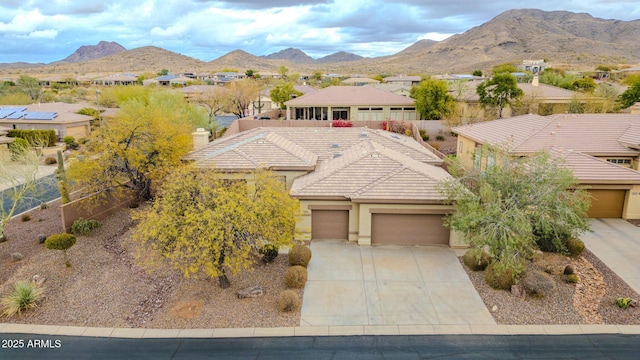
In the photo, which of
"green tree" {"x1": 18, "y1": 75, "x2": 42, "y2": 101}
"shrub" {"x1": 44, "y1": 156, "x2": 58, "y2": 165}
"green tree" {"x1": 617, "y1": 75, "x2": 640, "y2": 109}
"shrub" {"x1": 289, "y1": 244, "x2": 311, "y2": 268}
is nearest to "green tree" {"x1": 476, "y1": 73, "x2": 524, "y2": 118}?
"green tree" {"x1": 617, "y1": 75, "x2": 640, "y2": 109}

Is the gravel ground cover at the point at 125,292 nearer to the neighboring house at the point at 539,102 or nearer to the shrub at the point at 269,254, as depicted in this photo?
the shrub at the point at 269,254

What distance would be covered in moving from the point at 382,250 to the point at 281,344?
7.67 meters

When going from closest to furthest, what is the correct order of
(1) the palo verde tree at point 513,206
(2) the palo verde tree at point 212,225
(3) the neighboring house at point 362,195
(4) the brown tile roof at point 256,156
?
(2) the palo verde tree at point 212,225 → (1) the palo verde tree at point 513,206 → (3) the neighboring house at point 362,195 → (4) the brown tile roof at point 256,156

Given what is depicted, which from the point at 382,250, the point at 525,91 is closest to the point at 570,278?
the point at 382,250

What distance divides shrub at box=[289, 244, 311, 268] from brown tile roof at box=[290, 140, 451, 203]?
9.66ft

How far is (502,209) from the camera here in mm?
15398

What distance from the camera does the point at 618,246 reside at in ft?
63.4

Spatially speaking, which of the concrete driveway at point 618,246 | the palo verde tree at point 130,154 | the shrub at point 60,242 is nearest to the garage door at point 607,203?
the concrete driveway at point 618,246

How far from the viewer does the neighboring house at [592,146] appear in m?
22.3

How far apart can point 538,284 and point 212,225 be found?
11396 millimetres

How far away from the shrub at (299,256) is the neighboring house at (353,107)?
117 ft

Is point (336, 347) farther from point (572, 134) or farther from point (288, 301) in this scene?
point (572, 134)

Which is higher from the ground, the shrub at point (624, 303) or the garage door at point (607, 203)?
the garage door at point (607, 203)

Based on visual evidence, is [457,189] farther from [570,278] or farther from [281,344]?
[281,344]
